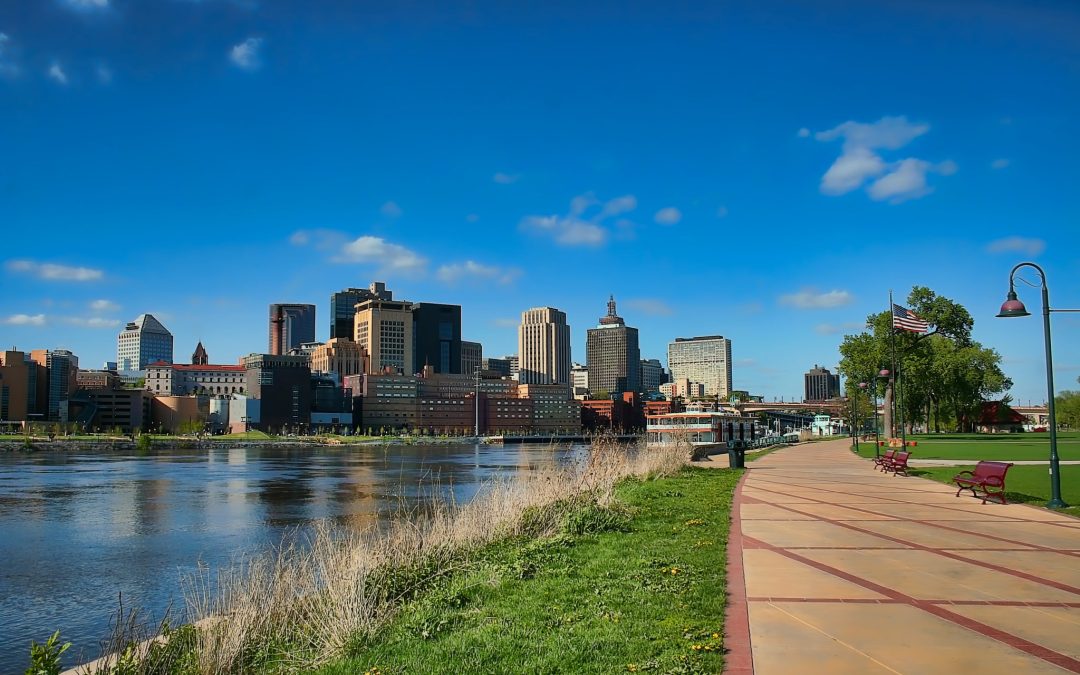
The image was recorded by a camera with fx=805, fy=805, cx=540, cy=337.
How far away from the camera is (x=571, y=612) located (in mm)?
8859

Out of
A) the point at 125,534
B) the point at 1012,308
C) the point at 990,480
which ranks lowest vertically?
the point at 125,534

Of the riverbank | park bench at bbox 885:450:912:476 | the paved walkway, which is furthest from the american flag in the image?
the riverbank

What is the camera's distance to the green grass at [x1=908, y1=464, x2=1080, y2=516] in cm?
1916

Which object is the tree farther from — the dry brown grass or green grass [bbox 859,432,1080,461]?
the dry brown grass

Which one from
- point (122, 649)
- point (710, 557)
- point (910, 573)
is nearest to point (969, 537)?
point (910, 573)

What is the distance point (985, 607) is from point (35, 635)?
1411cm

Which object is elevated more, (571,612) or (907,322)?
(907,322)

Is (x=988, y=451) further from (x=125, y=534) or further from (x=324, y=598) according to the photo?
(x=324, y=598)

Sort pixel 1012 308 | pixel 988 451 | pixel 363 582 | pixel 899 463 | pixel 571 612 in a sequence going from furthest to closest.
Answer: pixel 988 451 < pixel 899 463 < pixel 1012 308 < pixel 363 582 < pixel 571 612

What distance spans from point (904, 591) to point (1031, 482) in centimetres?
1706

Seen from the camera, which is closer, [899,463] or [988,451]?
[899,463]

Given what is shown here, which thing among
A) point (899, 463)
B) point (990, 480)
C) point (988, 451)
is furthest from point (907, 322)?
point (990, 480)

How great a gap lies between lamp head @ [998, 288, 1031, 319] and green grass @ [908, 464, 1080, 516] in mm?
4379

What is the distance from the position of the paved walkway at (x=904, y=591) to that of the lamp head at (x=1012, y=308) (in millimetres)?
4530
